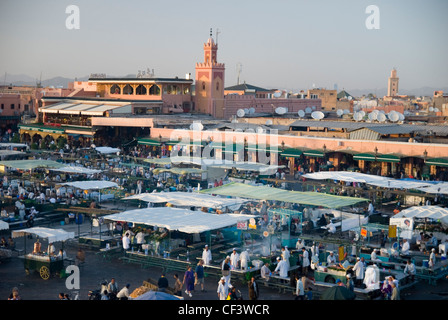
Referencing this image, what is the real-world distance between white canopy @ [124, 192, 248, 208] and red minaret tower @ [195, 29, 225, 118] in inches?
1248

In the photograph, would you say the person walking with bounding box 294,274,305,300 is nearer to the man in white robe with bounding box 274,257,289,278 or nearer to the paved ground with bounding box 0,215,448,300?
the paved ground with bounding box 0,215,448,300

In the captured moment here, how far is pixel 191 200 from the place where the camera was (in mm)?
20562

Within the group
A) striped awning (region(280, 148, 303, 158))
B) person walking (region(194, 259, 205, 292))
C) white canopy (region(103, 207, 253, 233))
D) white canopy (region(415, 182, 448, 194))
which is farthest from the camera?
striped awning (region(280, 148, 303, 158))

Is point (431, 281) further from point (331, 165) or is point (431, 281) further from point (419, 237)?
point (331, 165)

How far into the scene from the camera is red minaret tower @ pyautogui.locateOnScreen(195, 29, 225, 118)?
52.6 metres

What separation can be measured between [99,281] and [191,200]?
556 cm

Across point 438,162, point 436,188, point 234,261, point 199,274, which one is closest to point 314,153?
point 438,162

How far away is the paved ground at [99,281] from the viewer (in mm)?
14609

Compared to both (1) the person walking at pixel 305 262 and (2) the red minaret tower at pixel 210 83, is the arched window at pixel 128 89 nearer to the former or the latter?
(2) the red minaret tower at pixel 210 83

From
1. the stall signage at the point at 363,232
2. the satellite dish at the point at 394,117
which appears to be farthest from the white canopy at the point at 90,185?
the satellite dish at the point at 394,117

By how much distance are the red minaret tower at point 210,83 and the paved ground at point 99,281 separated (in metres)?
35.7

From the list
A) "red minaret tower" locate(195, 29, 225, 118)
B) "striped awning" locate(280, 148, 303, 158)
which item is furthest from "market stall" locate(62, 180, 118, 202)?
"red minaret tower" locate(195, 29, 225, 118)

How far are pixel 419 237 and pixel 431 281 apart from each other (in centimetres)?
299
